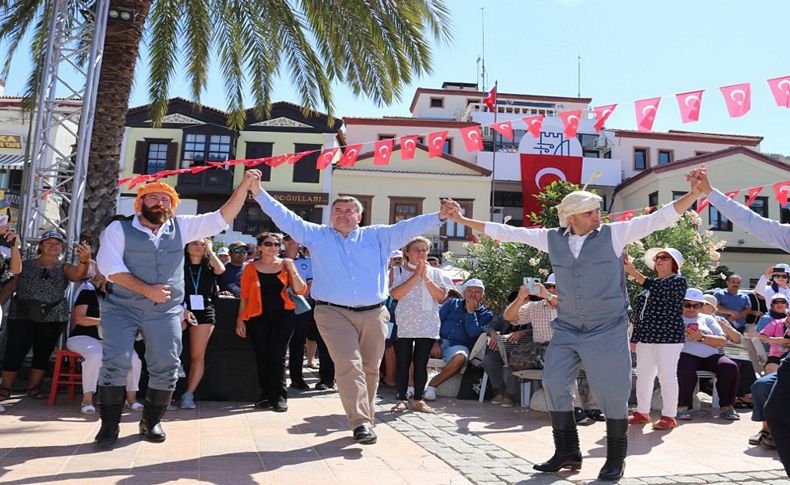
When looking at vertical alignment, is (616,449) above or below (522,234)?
below

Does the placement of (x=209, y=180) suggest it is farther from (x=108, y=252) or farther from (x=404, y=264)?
(x=108, y=252)

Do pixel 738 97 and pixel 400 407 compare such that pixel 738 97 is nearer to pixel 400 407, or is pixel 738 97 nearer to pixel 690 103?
pixel 690 103

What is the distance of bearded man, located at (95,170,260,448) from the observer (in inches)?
170

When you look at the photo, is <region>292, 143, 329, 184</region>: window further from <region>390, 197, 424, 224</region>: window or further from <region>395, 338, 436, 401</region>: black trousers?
<region>395, 338, 436, 401</region>: black trousers

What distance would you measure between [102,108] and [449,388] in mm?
5967

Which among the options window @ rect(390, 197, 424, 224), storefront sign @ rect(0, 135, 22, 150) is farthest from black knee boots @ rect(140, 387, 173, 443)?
storefront sign @ rect(0, 135, 22, 150)

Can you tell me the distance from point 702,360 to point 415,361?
328cm

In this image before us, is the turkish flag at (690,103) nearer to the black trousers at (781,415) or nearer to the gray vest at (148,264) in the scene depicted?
the black trousers at (781,415)

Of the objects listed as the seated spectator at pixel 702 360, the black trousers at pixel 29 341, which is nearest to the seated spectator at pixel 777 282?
the seated spectator at pixel 702 360

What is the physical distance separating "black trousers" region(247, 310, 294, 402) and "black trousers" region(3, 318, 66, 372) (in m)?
2.03

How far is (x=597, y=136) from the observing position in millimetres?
33062

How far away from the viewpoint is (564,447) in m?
4.07

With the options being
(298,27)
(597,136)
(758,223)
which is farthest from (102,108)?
(597,136)

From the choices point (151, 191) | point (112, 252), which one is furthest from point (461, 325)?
point (112, 252)
